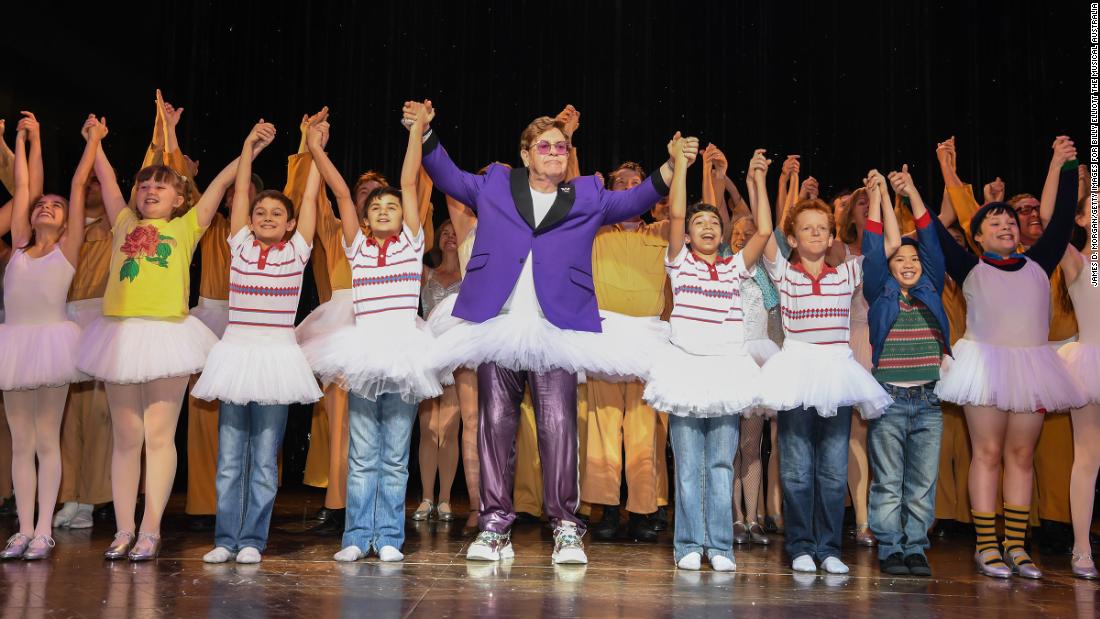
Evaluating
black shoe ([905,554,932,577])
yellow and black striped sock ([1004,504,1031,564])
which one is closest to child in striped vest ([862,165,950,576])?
black shoe ([905,554,932,577])

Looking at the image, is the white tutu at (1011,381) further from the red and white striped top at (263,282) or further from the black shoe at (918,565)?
the red and white striped top at (263,282)

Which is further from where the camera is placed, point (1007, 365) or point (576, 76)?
point (576, 76)

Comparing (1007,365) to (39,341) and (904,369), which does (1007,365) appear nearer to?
(904,369)

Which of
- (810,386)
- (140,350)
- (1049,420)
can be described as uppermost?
(140,350)

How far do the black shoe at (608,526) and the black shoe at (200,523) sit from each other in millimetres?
1815

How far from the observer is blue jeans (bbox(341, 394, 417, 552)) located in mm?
3795

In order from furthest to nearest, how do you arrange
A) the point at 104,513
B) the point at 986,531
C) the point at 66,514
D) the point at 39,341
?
the point at 104,513 → the point at 66,514 → the point at 39,341 → the point at 986,531

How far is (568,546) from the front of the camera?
12.1 ft

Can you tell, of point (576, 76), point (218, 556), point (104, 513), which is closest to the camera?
point (218, 556)

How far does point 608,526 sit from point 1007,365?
1.85 m

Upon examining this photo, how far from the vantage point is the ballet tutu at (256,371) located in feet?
12.0

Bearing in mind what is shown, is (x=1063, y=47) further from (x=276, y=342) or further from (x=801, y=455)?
(x=276, y=342)

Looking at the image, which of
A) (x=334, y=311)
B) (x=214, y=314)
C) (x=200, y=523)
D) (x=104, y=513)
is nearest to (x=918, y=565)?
(x=334, y=311)

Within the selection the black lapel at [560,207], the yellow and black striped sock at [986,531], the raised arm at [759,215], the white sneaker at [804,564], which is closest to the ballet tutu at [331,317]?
the black lapel at [560,207]
